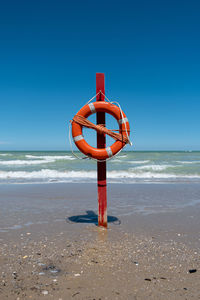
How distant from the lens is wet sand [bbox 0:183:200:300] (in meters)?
2.47

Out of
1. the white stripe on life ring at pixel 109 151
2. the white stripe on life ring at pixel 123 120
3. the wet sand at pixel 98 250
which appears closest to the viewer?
the wet sand at pixel 98 250

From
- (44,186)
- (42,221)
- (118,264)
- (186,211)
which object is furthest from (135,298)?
(44,186)

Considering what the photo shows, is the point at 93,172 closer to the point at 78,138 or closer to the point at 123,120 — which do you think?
the point at 78,138

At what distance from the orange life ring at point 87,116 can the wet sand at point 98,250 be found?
1271 millimetres

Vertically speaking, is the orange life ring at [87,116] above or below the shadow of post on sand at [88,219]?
above

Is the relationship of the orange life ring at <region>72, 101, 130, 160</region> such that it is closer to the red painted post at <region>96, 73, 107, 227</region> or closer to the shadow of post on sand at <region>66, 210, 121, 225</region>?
the red painted post at <region>96, 73, 107, 227</region>

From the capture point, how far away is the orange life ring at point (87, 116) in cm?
433

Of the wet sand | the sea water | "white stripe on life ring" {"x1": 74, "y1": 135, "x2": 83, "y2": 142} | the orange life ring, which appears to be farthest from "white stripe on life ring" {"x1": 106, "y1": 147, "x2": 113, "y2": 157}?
the wet sand

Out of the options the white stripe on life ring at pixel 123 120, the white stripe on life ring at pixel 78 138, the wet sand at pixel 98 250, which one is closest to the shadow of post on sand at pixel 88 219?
the wet sand at pixel 98 250

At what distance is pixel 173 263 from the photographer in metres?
3.01

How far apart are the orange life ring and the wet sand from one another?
4.17 ft

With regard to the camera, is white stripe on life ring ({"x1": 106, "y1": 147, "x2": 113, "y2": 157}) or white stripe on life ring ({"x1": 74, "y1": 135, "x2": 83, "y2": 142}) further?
white stripe on life ring ({"x1": 74, "y1": 135, "x2": 83, "y2": 142})

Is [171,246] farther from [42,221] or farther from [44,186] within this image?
[44,186]

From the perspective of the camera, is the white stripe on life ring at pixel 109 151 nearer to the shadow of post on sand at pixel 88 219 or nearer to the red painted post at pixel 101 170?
the red painted post at pixel 101 170
